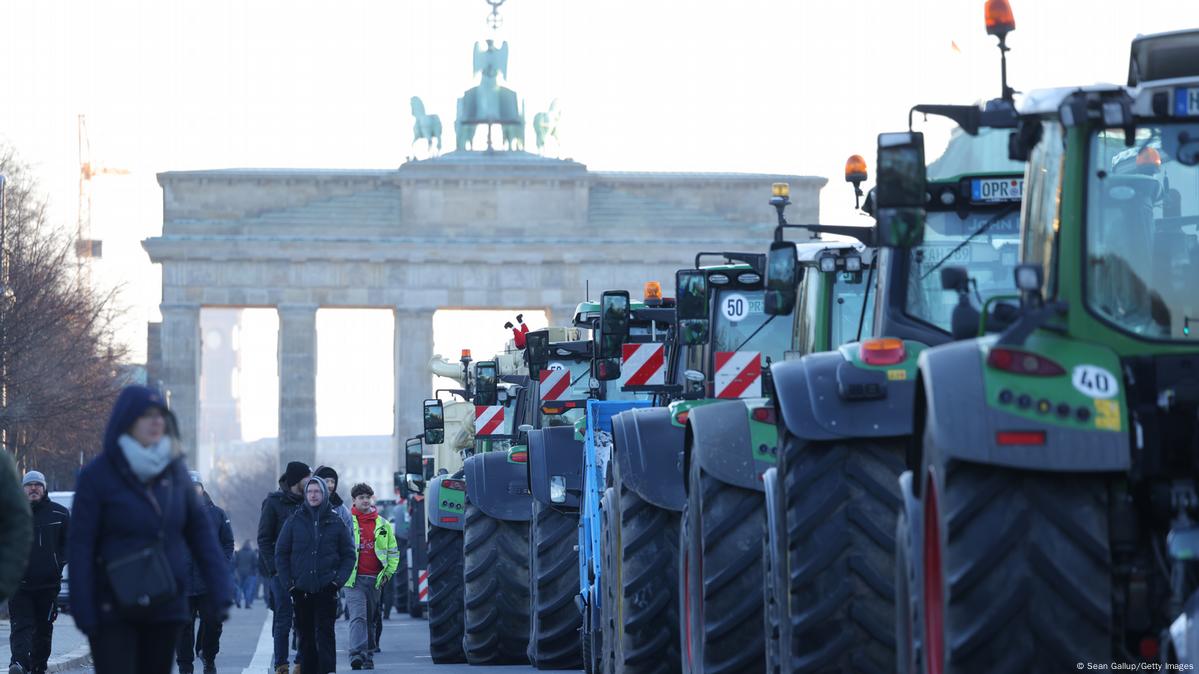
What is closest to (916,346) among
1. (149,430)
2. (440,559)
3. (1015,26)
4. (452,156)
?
(1015,26)

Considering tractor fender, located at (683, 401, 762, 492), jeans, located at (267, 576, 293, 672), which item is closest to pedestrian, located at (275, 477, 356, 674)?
jeans, located at (267, 576, 293, 672)

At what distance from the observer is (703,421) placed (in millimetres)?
11094

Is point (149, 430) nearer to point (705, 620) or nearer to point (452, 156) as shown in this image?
point (705, 620)

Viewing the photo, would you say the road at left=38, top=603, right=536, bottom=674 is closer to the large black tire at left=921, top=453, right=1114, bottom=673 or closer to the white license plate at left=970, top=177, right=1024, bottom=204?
the white license plate at left=970, top=177, right=1024, bottom=204

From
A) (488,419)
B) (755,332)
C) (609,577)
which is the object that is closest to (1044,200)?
(609,577)

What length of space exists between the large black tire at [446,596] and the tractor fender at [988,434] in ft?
47.1

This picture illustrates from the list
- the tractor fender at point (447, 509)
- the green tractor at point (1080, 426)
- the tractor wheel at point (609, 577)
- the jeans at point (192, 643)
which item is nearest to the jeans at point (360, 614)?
the tractor fender at point (447, 509)

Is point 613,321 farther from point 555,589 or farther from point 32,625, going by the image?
point 32,625

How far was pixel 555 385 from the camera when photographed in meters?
20.3

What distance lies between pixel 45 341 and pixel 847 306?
3539 centimetres

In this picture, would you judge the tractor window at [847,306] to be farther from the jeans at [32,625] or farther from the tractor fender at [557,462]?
the jeans at [32,625]

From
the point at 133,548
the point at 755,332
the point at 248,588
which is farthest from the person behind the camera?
the point at 248,588

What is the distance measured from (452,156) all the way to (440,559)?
6714 centimetres

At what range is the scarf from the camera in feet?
28.9
